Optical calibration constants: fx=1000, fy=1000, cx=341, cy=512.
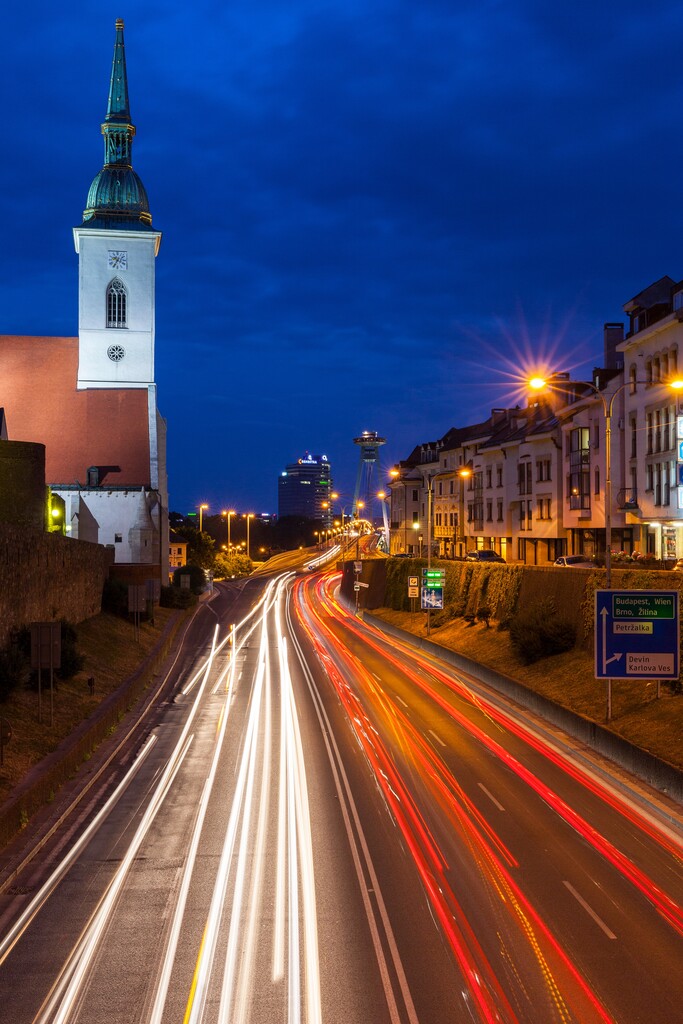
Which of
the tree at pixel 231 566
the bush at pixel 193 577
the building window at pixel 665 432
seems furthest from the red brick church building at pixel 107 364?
the tree at pixel 231 566

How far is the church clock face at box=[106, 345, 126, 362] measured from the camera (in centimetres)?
8038

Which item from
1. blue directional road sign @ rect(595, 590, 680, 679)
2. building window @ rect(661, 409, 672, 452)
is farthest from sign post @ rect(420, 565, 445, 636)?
blue directional road sign @ rect(595, 590, 680, 679)

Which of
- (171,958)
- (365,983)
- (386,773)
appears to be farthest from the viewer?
(386,773)

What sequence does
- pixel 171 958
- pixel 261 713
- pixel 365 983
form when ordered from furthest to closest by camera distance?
1. pixel 261 713
2. pixel 171 958
3. pixel 365 983

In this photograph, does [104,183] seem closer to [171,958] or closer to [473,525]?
[473,525]

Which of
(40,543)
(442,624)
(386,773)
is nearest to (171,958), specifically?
(386,773)

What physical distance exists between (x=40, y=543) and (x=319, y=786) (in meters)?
Answer: 15.0

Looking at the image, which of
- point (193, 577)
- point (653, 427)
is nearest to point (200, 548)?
point (193, 577)

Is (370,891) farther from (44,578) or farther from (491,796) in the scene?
(44,578)

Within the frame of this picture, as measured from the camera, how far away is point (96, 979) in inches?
440

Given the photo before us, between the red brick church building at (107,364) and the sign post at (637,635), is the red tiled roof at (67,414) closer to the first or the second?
the red brick church building at (107,364)

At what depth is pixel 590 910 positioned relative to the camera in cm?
1346

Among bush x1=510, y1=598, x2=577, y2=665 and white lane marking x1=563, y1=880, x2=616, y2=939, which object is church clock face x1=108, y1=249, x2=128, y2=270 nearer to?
bush x1=510, y1=598, x2=577, y2=665

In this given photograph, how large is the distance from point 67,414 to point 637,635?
60.6 meters
